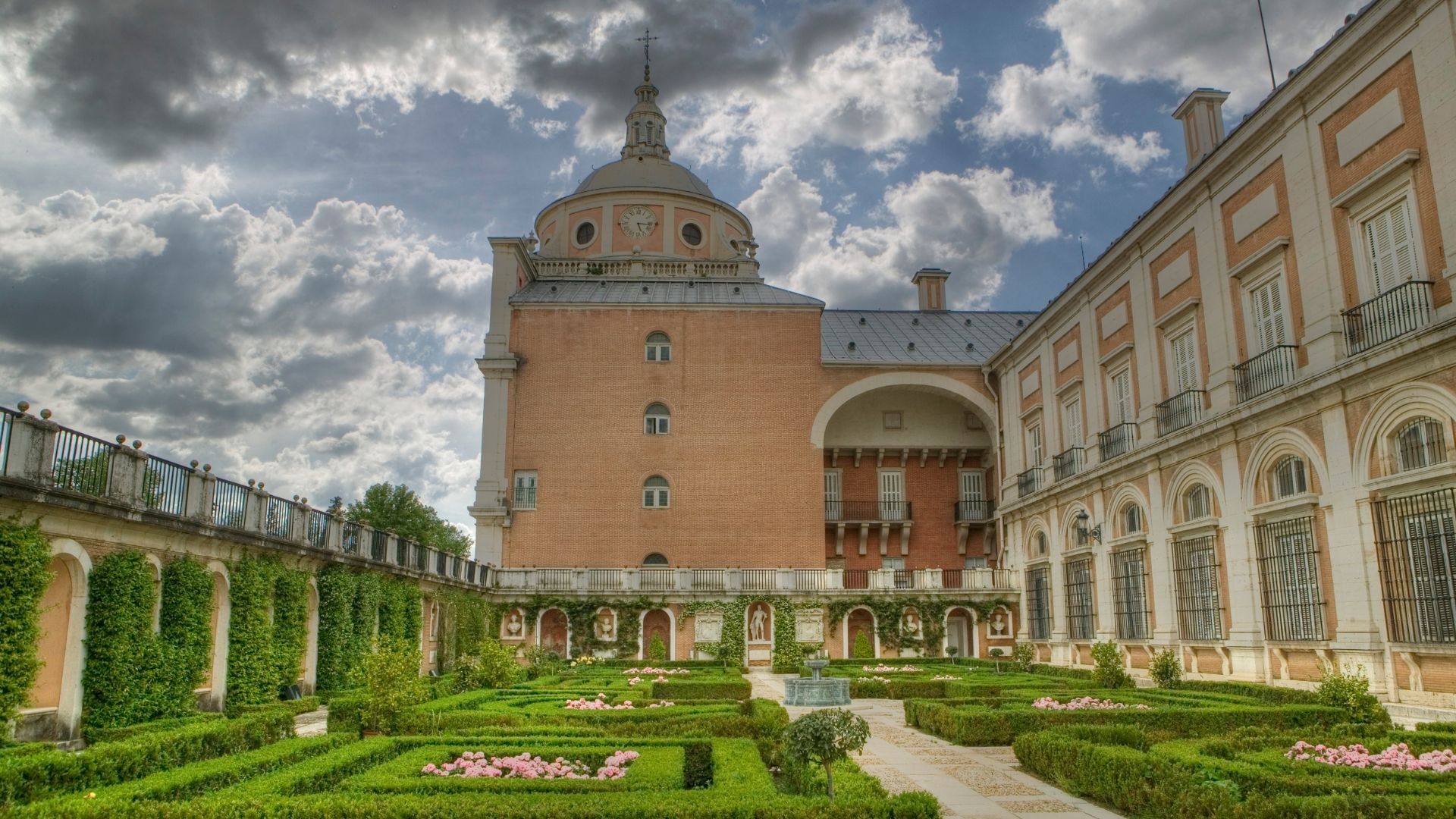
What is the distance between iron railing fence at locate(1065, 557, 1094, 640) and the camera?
28.5m

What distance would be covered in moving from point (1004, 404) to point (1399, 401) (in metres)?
22.5

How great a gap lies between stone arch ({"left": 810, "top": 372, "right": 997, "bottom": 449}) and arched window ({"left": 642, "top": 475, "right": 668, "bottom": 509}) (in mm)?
6145

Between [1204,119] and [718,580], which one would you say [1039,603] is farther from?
[1204,119]

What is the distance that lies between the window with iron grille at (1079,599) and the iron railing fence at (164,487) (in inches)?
887

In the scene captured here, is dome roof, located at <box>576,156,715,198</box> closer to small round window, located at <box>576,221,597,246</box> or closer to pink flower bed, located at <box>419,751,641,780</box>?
small round window, located at <box>576,221,597,246</box>

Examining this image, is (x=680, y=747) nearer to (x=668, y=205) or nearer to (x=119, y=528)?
(x=119, y=528)

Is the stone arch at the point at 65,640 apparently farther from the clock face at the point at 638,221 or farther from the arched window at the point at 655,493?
the clock face at the point at 638,221

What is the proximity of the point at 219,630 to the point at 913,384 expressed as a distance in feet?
94.0

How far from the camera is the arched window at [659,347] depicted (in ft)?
130

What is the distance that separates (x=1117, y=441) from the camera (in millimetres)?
26891

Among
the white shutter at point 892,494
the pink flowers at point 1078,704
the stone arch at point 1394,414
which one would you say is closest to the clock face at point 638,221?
the white shutter at point 892,494

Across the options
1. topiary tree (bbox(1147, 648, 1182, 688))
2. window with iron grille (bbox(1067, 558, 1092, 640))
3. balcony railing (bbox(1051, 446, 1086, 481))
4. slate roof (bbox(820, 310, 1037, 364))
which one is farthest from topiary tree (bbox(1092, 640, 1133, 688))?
slate roof (bbox(820, 310, 1037, 364))

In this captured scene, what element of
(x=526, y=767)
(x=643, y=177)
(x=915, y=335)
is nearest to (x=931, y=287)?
(x=915, y=335)

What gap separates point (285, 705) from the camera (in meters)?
16.9
